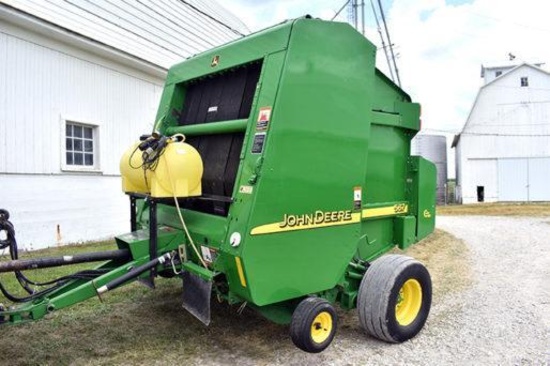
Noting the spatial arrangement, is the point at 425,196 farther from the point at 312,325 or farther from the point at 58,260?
the point at 58,260

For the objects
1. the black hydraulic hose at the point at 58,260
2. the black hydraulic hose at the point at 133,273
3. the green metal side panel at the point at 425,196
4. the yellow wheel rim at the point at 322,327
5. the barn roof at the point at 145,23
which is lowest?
the yellow wheel rim at the point at 322,327

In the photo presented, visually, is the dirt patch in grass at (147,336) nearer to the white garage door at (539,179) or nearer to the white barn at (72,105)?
the white barn at (72,105)

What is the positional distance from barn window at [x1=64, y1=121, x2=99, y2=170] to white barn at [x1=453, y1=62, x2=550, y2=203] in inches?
882

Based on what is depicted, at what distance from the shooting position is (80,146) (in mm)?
9375

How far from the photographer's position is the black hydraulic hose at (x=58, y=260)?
10.5ft

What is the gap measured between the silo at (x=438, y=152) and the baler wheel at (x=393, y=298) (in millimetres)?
25231

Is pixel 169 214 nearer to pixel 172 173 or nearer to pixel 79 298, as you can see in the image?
pixel 172 173

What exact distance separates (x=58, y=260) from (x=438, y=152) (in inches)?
1156

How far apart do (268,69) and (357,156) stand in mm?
1062

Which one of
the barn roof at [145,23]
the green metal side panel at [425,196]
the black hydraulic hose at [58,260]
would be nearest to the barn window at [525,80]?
the barn roof at [145,23]

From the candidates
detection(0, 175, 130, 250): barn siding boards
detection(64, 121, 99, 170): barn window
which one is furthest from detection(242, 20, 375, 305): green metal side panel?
detection(64, 121, 99, 170): barn window

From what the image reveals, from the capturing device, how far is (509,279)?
21.5 ft

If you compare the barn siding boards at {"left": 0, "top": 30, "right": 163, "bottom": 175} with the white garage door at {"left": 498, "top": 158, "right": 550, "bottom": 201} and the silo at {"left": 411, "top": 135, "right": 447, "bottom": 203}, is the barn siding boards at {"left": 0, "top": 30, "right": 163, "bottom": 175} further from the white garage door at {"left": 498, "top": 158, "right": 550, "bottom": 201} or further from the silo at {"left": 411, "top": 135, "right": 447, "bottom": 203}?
the white garage door at {"left": 498, "top": 158, "right": 550, "bottom": 201}

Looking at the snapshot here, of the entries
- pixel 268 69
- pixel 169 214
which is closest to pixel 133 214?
pixel 169 214
